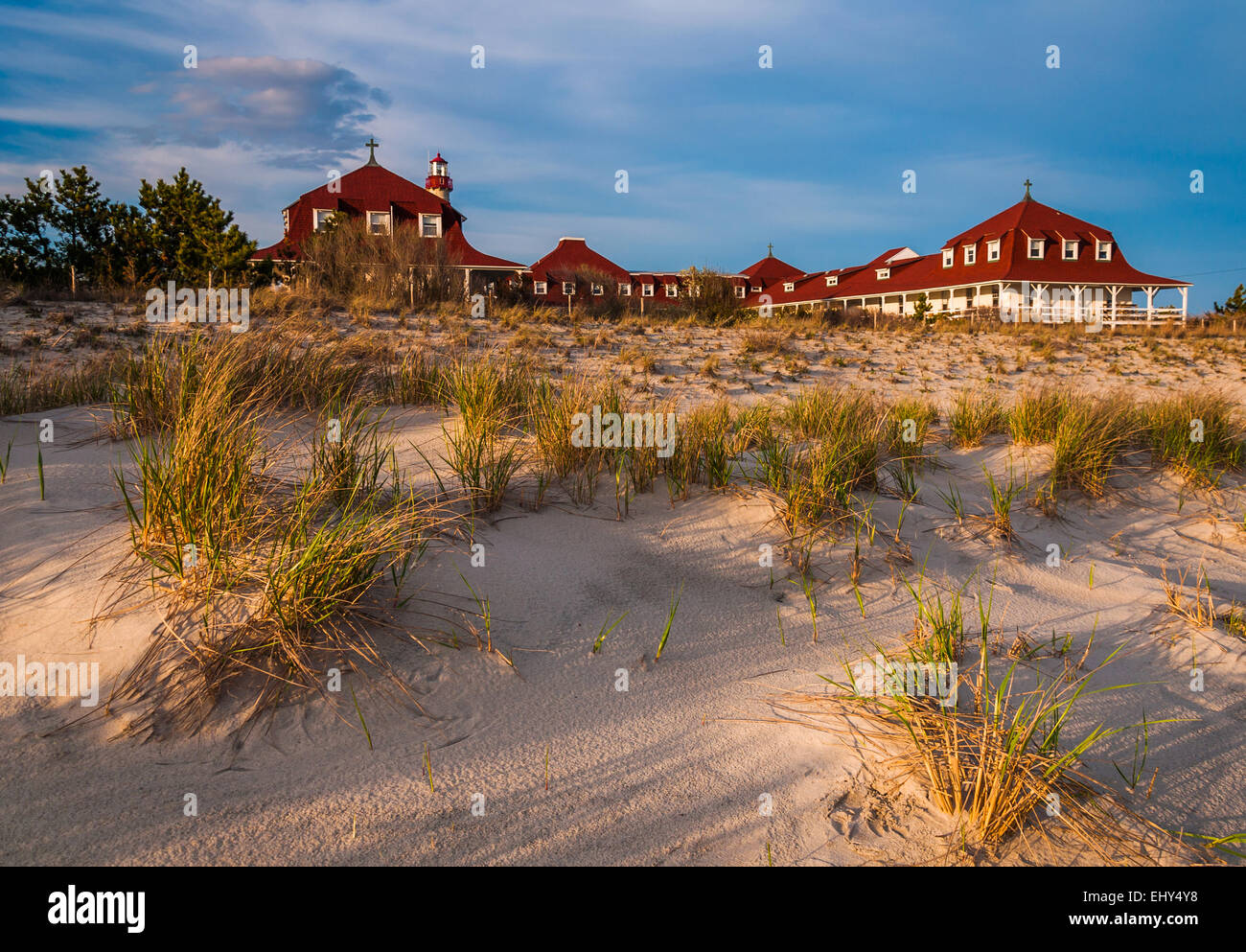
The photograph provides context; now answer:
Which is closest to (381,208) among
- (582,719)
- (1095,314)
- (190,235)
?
(190,235)

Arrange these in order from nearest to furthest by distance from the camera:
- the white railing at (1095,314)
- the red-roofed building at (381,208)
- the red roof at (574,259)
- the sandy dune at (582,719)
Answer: the sandy dune at (582,719) → the white railing at (1095,314) → the red-roofed building at (381,208) → the red roof at (574,259)

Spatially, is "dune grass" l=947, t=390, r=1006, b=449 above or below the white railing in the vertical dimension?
below

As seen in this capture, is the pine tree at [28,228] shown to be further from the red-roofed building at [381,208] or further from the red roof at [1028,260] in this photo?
the red roof at [1028,260]

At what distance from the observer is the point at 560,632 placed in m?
3.22

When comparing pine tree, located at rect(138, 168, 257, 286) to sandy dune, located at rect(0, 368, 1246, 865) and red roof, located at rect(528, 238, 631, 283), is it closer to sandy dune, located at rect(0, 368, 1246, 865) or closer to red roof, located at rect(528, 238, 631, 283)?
sandy dune, located at rect(0, 368, 1246, 865)

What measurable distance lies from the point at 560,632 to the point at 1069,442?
467 cm

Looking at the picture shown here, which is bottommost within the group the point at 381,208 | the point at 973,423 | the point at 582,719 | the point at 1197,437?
the point at 582,719

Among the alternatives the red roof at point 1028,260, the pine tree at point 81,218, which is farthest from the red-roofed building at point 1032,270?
the pine tree at point 81,218

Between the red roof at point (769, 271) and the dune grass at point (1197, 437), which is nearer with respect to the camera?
the dune grass at point (1197, 437)

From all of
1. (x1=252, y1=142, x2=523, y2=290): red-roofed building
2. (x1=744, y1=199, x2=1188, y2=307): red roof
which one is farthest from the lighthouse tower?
(x1=744, y1=199, x2=1188, y2=307): red roof

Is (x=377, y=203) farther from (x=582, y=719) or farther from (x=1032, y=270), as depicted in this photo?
(x=582, y=719)

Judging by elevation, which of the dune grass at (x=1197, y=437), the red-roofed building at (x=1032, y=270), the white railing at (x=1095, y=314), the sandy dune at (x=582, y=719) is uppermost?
the red-roofed building at (x=1032, y=270)
